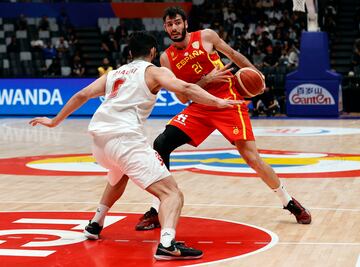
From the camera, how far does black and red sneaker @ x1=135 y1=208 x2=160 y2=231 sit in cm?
674

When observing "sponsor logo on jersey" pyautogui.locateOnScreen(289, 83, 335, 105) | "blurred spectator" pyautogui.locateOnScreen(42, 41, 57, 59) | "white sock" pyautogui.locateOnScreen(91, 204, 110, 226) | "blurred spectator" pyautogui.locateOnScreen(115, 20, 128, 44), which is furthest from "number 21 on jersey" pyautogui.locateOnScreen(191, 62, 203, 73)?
"blurred spectator" pyautogui.locateOnScreen(115, 20, 128, 44)

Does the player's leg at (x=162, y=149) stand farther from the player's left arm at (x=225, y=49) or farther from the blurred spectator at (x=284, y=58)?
the blurred spectator at (x=284, y=58)

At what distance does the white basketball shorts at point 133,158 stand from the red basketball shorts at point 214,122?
1.23 meters

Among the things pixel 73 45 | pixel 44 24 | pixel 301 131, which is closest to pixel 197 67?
pixel 301 131

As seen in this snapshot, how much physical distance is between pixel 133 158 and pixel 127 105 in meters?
0.42

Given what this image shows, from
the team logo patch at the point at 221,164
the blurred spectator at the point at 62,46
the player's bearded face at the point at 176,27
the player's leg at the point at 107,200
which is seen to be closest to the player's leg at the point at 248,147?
the player's bearded face at the point at 176,27

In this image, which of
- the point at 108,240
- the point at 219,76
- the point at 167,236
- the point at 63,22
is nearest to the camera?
the point at 167,236

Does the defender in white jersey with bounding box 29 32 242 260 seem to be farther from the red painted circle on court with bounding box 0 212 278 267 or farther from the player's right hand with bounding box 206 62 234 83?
the player's right hand with bounding box 206 62 234 83

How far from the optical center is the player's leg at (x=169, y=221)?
557 centimetres

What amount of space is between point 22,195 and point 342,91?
45.1 ft

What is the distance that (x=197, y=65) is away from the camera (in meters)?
7.30

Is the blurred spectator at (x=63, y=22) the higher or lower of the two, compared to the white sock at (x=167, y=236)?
higher

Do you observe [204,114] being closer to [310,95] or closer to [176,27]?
[176,27]

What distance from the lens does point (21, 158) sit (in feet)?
40.9
